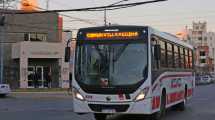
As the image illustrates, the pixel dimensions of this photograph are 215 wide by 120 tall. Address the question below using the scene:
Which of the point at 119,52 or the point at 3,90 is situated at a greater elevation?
the point at 119,52

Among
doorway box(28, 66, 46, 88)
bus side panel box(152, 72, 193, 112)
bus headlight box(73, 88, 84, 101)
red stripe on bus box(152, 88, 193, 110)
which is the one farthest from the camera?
doorway box(28, 66, 46, 88)

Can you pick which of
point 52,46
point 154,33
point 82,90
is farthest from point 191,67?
point 52,46

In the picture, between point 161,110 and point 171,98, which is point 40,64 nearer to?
point 171,98

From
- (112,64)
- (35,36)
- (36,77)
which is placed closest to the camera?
(112,64)

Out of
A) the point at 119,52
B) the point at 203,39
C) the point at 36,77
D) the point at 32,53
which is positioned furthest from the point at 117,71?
the point at 203,39

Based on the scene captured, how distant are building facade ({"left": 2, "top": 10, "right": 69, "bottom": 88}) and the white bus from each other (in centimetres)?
3766

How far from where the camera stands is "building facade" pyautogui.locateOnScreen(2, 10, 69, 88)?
54000 mm

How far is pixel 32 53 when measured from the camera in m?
53.8

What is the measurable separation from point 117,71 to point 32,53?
38.8m

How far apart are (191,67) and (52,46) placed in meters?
31.2

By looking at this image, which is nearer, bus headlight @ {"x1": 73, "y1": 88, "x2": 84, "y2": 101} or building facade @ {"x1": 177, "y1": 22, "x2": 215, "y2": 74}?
bus headlight @ {"x1": 73, "y1": 88, "x2": 84, "y2": 101}

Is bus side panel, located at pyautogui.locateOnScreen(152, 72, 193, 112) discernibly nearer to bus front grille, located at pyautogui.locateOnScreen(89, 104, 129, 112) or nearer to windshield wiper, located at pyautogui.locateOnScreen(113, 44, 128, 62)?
bus front grille, located at pyautogui.locateOnScreen(89, 104, 129, 112)

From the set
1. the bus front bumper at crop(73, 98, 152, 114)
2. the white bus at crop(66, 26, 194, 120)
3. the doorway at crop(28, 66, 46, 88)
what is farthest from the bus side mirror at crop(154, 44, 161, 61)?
the doorway at crop(28, 66, 46, 88)

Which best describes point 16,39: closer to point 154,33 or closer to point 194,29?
point 154,33
